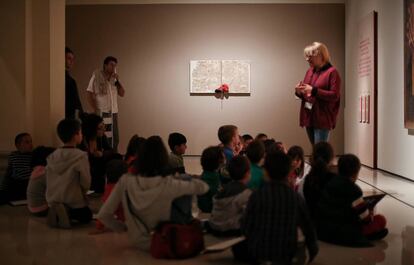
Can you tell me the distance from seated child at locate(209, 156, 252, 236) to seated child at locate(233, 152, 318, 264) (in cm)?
50

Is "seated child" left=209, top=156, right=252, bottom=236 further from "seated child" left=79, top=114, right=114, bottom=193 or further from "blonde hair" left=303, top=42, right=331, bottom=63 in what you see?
"blonde hair" left=303, top=42, right=331, bottom=63

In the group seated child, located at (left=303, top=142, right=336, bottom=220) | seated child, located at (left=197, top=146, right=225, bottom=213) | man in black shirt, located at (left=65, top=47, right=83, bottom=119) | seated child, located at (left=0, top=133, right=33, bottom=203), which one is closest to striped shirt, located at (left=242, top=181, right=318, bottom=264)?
seated child, located at (left=303, top=142, right=336, bottom=220)

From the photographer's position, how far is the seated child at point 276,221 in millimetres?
3025

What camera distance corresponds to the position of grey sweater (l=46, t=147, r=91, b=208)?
4.44m

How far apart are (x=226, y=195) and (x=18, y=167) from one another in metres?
2.88

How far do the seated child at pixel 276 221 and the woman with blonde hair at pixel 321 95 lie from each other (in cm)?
312

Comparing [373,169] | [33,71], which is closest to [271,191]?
[33,71]

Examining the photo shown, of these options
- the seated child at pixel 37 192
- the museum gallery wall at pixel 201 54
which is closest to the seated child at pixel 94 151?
the seated child at pixel 37 192

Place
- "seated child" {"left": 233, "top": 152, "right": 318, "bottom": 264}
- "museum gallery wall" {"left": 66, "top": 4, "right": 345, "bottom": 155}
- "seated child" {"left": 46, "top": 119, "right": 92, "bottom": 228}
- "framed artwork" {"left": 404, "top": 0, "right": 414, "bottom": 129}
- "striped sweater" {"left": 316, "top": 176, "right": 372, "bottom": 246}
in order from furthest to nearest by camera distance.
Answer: "museum gallery wall" {"left": 66, "top": 4, "right": 345, "bottom": 155} < "framed artwork" {"left": 404, "top": 0, "right": 414, "bottom": 129} < "seated child" {"left": 46, "top": 119, "right": 92, "bottom": 228} < "striped sweater" {"left": 316, "top": 176, "right": 372, "bottom": 246} < "seated child" {"left": 233, "top": 152, "right": 318, "bottom": 264}

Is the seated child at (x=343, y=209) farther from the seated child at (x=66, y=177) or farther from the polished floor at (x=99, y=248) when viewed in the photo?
the seated child at (x=66, y=177)

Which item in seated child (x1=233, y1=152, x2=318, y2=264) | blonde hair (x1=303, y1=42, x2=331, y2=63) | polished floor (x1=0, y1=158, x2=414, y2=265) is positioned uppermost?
blonde hair (x1=303, y1=42, x2=331, y2=63)

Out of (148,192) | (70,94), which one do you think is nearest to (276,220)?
(148,192)

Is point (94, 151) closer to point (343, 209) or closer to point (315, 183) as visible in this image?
point (315, 183)

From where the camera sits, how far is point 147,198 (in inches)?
140
